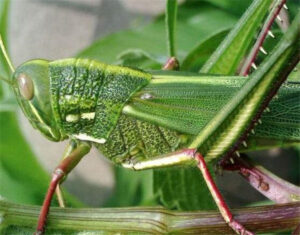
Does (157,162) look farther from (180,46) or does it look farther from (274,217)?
(180,46)

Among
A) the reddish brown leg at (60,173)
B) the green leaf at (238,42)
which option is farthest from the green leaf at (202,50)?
the reddish brown leg at (60,173)

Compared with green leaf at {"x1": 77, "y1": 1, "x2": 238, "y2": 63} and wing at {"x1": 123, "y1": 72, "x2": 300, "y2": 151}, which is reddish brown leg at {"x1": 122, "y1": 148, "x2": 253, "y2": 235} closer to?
wing at {"x1": 123, "y1": 72, "x2": 300, "y2": 151}

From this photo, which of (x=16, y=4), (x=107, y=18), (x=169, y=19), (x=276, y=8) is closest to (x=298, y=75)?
(x=276, y=8)

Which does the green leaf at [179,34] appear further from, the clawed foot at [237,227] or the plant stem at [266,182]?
the clawed foot at [237,227]

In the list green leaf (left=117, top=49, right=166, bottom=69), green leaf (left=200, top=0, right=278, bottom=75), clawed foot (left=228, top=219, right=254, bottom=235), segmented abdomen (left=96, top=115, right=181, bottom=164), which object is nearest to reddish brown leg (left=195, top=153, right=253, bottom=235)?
clawed foot (left=228, top=219, right=254, bottom=235)

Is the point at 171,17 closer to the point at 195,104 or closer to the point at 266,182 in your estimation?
the point at 195,104

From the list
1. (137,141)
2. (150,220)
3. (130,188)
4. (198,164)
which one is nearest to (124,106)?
(137,141)
